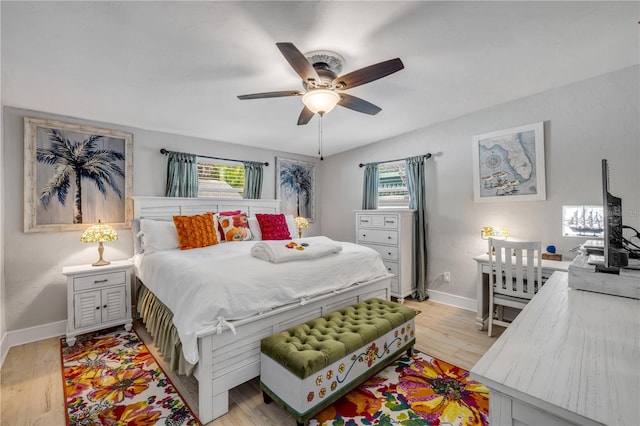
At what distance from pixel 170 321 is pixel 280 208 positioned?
285 centimetres

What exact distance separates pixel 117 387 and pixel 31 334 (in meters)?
1.53

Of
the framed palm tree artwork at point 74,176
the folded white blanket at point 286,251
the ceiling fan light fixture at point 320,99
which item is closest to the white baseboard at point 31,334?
the framed palm tree artwork at point 74,176

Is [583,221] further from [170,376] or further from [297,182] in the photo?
[170,376]

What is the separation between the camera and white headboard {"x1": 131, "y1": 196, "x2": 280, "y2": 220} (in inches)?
130

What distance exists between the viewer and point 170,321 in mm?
2133

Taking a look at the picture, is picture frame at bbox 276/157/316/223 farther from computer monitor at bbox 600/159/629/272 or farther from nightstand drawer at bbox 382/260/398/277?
computer monitor at bbox 600/159/629/272

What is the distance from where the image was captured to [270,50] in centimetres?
199

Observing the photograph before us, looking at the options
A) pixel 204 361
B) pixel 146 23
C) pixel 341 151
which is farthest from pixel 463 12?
pixel 341 151

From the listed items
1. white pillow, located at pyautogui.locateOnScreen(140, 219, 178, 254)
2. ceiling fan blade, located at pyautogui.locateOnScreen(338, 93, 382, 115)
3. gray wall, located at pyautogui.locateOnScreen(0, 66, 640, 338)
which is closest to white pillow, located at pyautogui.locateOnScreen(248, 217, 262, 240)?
white pillow, located at pyautogui.locateOnScreen(140, 219, 178, 254)

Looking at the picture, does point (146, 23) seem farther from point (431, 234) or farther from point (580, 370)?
point (431, 234)

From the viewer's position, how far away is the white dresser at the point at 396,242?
12.1 ft

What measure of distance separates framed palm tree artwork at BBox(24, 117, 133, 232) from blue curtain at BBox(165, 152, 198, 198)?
428mm

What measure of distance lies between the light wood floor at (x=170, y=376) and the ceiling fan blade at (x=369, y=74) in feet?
7.58

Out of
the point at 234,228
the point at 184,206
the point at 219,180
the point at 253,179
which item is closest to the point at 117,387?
the point at 234,228
